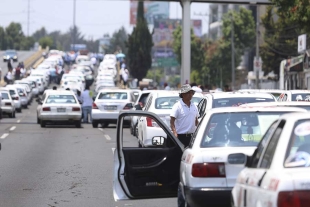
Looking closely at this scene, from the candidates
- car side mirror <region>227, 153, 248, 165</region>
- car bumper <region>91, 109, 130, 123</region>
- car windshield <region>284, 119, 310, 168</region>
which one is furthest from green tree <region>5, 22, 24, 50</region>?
car windshield <region>284, 119, 310, 168</region>

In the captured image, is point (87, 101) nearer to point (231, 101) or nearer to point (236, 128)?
point (231, 101)

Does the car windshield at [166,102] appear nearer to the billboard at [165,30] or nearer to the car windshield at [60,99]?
the car windshield at [60,99]

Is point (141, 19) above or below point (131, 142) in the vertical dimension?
above

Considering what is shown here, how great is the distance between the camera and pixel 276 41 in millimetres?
65125

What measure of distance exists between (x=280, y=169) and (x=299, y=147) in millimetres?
766

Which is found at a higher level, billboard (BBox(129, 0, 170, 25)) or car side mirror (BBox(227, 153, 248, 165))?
billboard (BBox(129, 0, 170, 25))

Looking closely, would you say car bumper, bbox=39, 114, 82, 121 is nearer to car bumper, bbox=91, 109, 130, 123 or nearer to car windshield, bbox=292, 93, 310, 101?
car bumper, bbox=91, 109, 130, 123

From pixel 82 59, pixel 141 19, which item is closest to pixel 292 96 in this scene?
pixel 141 19

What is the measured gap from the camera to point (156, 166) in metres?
11.9

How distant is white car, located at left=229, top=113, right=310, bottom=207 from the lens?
23.4 ft

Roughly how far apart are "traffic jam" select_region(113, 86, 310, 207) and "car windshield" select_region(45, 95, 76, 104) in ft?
71.8

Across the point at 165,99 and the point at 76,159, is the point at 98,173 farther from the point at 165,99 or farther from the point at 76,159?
the point at 165,99

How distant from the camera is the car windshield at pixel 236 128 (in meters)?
10.8

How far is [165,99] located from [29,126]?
13498mm
